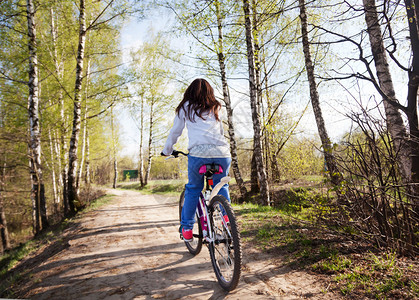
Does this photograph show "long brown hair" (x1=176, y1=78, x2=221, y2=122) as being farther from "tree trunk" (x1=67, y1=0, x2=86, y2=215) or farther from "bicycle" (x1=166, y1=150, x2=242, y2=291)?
"tree trunk" (x1=67, y1=0, x2=86, y2=215)

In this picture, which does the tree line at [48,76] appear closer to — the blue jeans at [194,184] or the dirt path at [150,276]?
the dirt path at [150,276]

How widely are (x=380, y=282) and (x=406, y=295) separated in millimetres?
243

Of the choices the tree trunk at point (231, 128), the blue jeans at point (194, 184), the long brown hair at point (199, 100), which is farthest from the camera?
the tree trunk at point (231, 128)

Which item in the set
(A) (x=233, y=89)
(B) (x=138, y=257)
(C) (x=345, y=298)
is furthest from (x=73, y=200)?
(C) (x=345, y=298)

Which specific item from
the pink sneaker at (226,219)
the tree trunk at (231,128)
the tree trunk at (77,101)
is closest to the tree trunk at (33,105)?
the tree trunk at (77,101)

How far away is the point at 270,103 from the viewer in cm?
1102

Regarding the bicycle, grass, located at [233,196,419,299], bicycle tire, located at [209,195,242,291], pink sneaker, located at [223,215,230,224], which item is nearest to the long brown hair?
the bicycle

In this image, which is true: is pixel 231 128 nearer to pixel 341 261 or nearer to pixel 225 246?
pixel 341 261

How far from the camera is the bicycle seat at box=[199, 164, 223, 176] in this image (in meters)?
2.71

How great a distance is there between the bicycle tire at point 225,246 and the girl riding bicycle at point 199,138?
36 centimetres

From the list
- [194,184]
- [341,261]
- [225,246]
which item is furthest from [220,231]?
[341,261]

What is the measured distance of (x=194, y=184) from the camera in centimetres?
292

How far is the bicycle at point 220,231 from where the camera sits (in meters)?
2.20

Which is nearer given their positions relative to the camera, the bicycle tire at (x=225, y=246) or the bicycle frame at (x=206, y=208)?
the bicycle tire at (x=225, y=246)
